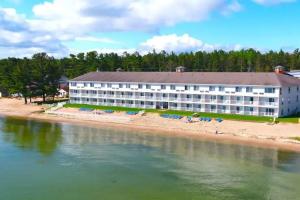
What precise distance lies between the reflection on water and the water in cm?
16

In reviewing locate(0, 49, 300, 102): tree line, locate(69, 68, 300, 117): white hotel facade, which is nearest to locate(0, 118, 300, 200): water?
locate(69, 68, 300, 117): white hotel facade

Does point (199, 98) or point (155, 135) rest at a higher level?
point (199, 98)

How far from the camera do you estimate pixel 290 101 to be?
79312 millimetres

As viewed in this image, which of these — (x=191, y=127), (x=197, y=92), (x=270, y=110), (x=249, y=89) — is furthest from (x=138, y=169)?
(x=197, y=92)

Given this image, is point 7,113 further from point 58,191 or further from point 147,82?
point 58,191

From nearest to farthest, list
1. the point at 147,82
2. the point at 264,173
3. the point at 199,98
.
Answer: the point at 264,173, the point at 199,98, the point at 147,82

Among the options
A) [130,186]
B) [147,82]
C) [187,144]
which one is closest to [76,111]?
[147,82]

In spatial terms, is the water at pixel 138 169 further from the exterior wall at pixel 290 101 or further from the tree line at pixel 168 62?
the tree line at pixel 168 62

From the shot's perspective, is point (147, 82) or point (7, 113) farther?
point (7, 113)

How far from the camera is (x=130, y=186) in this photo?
41469 mm

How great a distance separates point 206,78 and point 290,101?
17253mm

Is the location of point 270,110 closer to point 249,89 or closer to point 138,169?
point 249,89

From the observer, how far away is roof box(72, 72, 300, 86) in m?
78.1

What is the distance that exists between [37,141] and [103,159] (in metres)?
16.9
